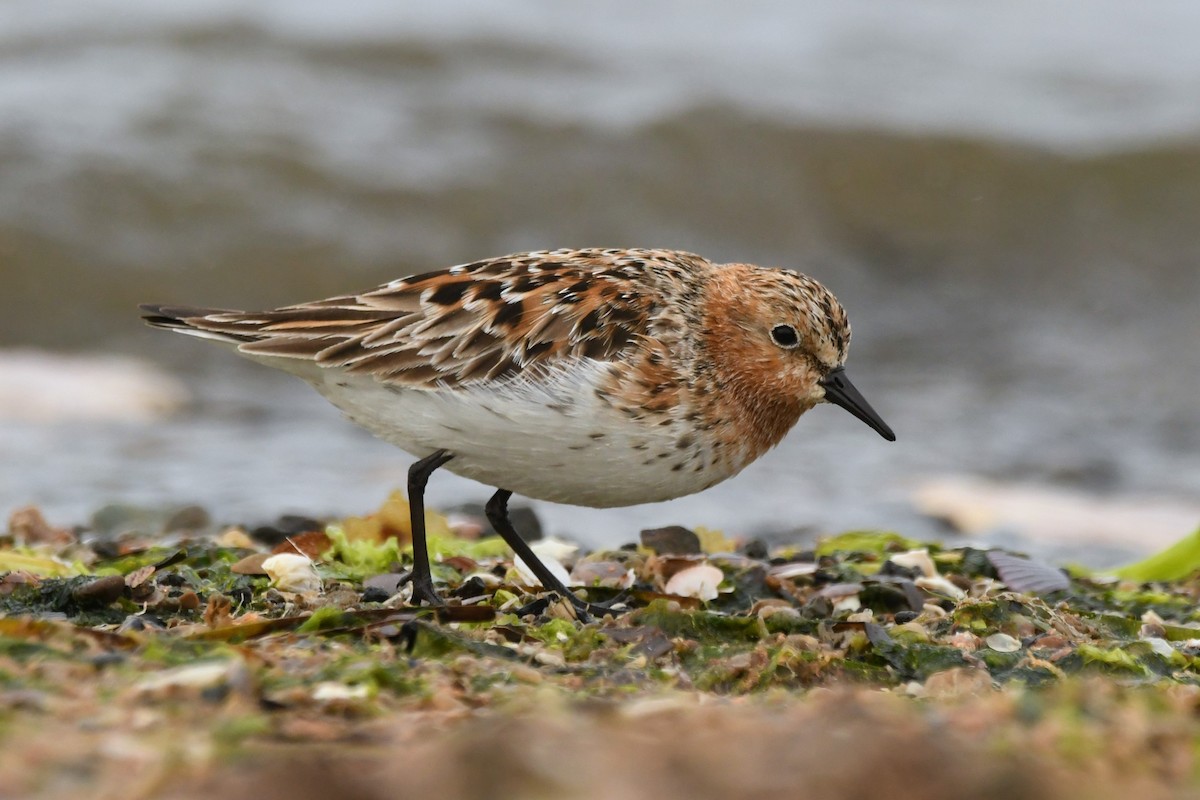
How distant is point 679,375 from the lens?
17.1ft

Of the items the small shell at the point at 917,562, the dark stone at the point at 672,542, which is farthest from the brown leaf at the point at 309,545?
the small shell at the point at 917,562

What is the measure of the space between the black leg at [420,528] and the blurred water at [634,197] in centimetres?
393

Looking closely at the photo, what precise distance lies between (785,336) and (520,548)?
1.32 meters

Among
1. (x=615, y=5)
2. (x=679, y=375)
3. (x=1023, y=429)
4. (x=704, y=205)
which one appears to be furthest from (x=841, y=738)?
(x=615, y=5)

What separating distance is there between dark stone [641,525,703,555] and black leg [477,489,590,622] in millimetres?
669

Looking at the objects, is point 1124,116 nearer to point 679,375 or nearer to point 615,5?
point 615,5

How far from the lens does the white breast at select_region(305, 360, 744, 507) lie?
16.5ft

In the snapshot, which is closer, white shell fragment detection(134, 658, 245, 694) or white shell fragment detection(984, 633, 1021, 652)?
white shell fragment detection(134, 658, 245, 694)

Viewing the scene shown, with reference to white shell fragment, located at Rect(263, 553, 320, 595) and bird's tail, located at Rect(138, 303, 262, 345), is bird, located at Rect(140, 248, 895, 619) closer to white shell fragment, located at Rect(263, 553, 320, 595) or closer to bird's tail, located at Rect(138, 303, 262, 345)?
bird's tail, located at Rect(138, 303, 262, 345)

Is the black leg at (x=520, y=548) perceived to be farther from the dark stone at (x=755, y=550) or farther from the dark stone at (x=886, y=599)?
the dark stone at (x=755, y=550)

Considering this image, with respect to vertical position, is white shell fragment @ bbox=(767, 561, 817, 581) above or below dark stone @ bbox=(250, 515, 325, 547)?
above

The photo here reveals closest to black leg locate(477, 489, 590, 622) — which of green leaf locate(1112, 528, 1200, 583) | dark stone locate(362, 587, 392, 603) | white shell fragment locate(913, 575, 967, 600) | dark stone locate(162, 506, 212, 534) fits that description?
dark stone locate(362, 587, 392, 603)

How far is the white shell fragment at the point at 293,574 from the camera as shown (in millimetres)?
5242

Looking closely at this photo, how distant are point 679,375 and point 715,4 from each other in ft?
51.3
